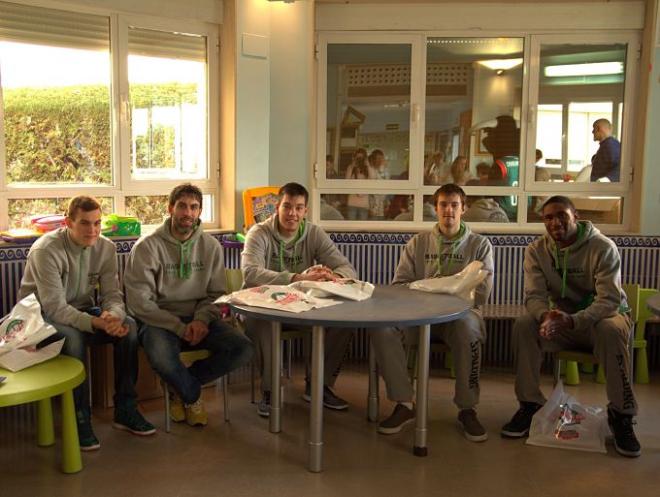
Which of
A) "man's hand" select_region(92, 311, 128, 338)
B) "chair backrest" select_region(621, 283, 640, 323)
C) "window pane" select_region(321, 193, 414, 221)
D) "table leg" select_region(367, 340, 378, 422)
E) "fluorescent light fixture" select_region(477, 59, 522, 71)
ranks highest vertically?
"fluorescent light fixture" select_region(477, 59, 522, 71)

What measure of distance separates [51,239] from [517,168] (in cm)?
325

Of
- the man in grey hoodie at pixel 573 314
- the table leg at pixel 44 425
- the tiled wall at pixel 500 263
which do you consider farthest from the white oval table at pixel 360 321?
the tiled wall at pixel 500 263

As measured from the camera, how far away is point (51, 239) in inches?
157

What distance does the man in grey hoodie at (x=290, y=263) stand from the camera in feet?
13.7

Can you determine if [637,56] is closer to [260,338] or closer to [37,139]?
[260,338]

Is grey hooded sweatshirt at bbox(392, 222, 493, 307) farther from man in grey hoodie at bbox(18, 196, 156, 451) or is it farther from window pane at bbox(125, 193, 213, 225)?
window pane at bbox(125, 193, 213, 225)

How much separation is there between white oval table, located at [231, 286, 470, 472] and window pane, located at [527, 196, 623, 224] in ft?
6.59

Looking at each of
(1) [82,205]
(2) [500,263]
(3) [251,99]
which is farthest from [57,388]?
(2) [500,263]

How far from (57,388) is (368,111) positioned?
127 inches

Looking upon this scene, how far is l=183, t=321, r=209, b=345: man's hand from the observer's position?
159 inches

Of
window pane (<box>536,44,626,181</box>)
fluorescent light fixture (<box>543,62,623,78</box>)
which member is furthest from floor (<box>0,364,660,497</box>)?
fluorescent light fixture (<box>543,62,623,78</box>)

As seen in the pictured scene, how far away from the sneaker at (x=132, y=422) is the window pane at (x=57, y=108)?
1694 millimetres

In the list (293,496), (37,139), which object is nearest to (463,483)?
(293,496)

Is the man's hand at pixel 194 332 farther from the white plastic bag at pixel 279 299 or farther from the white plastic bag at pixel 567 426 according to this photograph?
the white plastic bag at pixel 567 426
